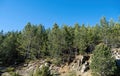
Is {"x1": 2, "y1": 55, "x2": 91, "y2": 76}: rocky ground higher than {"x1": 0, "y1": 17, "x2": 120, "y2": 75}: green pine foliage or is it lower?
lower

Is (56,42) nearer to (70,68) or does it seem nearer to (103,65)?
(70,68)

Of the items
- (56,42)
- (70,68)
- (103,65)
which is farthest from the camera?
(56,42)

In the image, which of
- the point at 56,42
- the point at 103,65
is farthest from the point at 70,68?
the point at 103,65

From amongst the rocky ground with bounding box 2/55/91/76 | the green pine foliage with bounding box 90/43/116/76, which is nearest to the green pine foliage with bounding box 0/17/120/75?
the rocky ground with bounding box 2/55/91/76

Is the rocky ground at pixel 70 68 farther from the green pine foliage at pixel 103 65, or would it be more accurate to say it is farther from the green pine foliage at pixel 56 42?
the green pine foliage at pixel 103 65

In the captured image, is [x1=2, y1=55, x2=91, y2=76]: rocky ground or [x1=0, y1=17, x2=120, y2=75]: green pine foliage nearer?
[x1=2, y1=55, x2=91, y2=76]: rocky ground

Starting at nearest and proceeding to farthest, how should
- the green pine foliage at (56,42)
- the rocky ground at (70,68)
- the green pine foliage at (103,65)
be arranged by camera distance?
the green pine foliage at (103,65) → the rocky ground at (70,68) → the green pine foliage at (56,42)

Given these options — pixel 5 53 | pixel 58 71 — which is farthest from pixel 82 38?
pixel 5 53

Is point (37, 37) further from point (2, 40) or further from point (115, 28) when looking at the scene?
point (115, 28)

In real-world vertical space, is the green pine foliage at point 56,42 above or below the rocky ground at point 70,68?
above

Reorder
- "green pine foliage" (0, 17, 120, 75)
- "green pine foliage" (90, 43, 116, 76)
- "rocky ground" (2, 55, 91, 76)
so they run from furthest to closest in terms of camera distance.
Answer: "green pine foliage" (0, 17, 120, 75) < "rocky ground" (2, 55, 91, 76) < "green pine foliage" (90, 43, 116, 76)

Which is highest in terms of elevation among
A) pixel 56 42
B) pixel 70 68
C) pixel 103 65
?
pixel 56 42

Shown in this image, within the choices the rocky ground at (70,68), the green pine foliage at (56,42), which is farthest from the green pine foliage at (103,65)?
the green pine foliage at (56,42)

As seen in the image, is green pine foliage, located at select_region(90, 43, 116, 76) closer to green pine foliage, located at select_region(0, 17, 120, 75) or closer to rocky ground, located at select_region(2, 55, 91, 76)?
rocky ground, located at select_region(2, 55, 91, 76)
